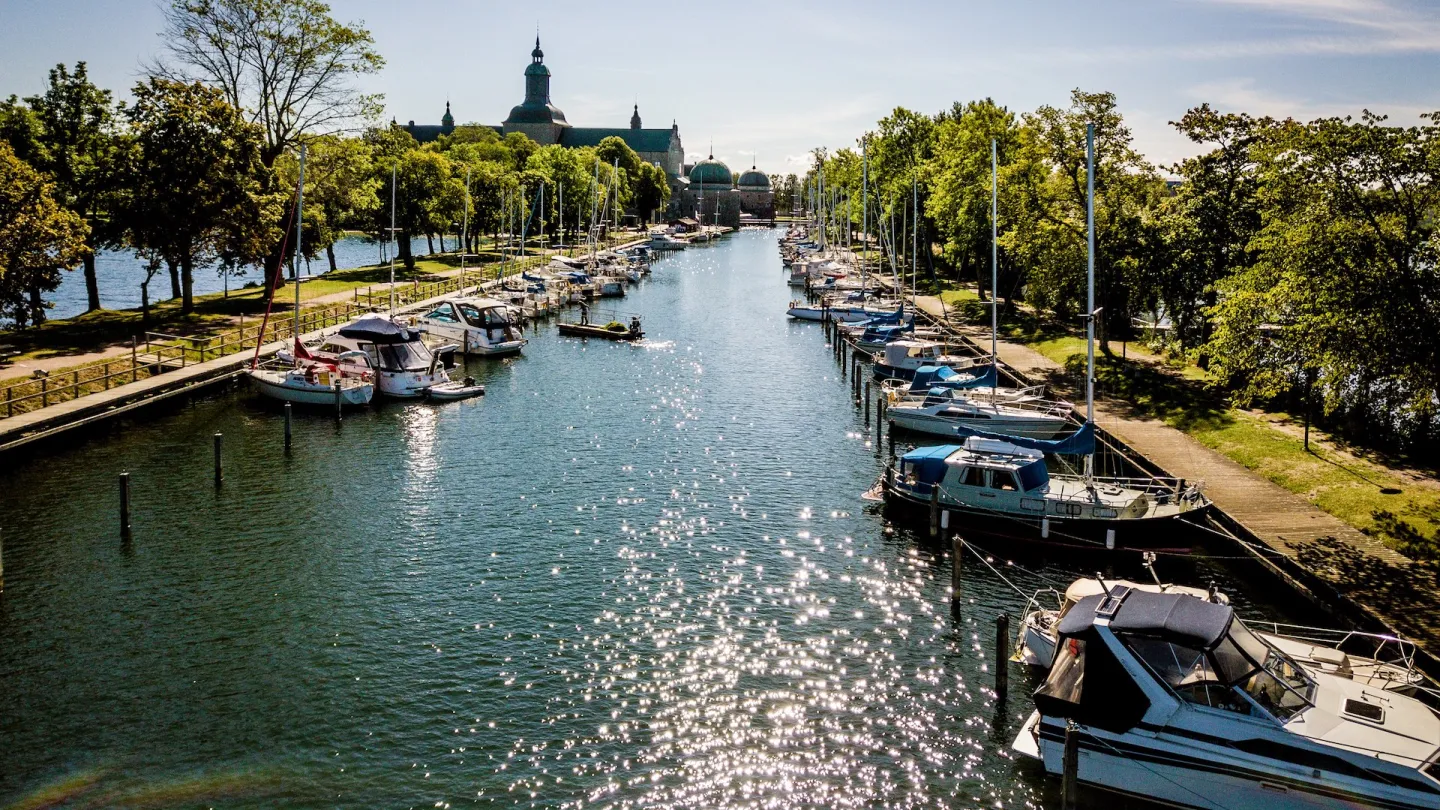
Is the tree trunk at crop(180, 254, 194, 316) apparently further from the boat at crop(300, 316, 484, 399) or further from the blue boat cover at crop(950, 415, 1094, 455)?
the blue boat cover at crop(950, 415, 1094, 455)

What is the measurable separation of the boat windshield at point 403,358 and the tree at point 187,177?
1811cm

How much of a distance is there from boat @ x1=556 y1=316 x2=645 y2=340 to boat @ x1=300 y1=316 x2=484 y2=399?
22.8 m

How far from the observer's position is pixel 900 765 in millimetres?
21828

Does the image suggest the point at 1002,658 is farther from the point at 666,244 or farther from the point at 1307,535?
the point at 666,244

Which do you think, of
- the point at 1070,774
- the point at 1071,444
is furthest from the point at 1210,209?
the point at 1070,774

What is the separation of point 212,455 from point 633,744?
29286 millimetres

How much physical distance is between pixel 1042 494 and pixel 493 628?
A: 58.6 feet

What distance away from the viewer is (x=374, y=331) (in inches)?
2256

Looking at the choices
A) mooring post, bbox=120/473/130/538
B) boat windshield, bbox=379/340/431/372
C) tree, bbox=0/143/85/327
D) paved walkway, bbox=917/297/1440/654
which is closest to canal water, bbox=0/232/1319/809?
mooring post, bbox=120/473/130/538

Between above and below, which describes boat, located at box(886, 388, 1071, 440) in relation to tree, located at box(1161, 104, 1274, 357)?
below

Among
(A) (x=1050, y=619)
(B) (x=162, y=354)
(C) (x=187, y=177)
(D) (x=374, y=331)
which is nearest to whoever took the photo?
(A) (x=1050, y=619)

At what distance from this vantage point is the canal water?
21359 mm

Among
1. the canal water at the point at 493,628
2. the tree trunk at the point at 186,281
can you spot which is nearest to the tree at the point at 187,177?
the tree trunk at the point at 186,281

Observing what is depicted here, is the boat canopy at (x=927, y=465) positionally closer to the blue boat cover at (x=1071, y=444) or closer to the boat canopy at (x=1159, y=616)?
the blue boat cover at (x=1071, y=444)
